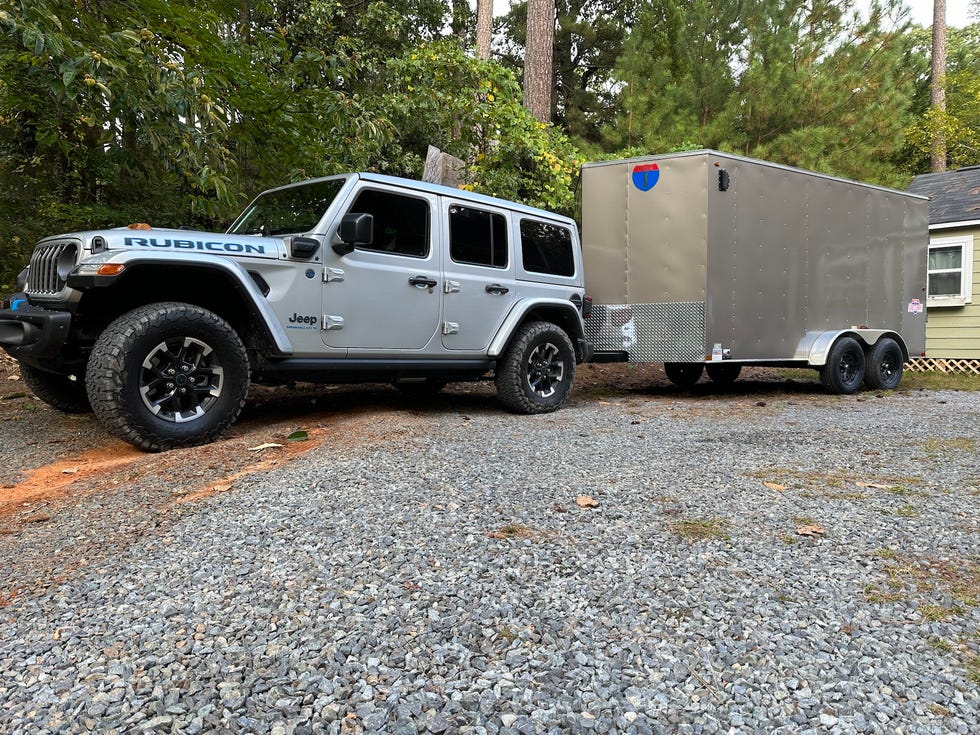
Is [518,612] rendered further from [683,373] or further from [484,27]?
[484,27]

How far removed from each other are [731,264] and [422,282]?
3931 mm

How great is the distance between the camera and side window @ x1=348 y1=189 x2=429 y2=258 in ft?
19.0

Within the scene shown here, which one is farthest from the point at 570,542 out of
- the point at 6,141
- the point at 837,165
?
the point at 837,165

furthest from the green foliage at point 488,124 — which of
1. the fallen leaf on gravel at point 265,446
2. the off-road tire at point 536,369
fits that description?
the fallen leaf on gravel at point 265,446

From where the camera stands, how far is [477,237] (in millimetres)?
6641

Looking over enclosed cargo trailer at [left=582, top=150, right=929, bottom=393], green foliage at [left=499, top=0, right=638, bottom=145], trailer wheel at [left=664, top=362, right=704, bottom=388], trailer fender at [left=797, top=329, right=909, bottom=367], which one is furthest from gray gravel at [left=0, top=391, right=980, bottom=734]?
green foliage at [left=499, top=0, right=638, bottom=145]

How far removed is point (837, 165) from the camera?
15.8m

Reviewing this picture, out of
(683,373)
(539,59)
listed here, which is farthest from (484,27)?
(683,373)

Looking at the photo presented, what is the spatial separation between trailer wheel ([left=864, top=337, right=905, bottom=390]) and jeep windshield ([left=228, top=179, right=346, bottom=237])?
7862 millimetres

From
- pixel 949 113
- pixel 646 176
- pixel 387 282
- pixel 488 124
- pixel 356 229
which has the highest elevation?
pixel 949 113

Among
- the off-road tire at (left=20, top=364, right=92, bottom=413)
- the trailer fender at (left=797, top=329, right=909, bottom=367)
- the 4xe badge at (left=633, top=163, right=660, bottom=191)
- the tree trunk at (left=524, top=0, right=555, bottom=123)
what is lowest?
the off-road tire at (left=20, top=364, right=92, bottom=413)

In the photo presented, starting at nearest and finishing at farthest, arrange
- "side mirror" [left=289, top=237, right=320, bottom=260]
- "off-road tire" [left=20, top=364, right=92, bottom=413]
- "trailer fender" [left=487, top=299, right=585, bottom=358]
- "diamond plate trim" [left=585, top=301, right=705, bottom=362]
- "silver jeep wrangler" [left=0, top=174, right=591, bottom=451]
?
"silver jeep wrangler" [left=0, top=174, right=591, bottom=451]
"side mirror" [left=289, top=237, right=320, bottom=260]
"off-road tire" [left=20, top=364, right=92, bottom=413]
"trailer fender" [left=487, top=299, right=585, bottom=358]
"diamond plate trim" [left=585, top=301, right=705, bottom=362]

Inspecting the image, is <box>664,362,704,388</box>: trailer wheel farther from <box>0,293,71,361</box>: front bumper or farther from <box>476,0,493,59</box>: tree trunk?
<box>0,293,71,361</box>: front bumper

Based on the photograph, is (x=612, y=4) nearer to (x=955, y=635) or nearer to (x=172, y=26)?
(x=172, y=26)
